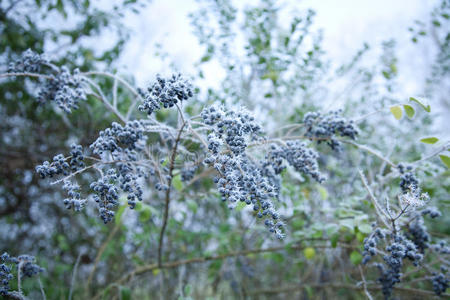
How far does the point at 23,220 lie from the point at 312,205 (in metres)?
3.31

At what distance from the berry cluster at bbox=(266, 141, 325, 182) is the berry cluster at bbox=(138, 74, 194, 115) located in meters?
0.56

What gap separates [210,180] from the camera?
10.4 ft

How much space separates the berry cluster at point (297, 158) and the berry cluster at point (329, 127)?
0.68 ft

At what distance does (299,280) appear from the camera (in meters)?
3.17

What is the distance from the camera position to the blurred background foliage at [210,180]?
2678mm

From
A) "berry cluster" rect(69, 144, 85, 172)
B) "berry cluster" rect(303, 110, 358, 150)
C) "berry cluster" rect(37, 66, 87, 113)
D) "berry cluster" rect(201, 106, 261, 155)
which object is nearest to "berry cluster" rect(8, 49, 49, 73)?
"berry cluster" rect(37, 66, 87, 113)

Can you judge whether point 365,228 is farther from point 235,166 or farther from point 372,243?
point 235,166

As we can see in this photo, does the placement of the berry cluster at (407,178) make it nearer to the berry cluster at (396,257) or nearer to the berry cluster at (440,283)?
the berry cluster at (396,257)

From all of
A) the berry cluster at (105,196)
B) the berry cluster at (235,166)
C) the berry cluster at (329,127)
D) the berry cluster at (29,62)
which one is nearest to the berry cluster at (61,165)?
the berry cluster at (105,196)

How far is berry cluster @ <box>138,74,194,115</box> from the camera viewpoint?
126 centimetres

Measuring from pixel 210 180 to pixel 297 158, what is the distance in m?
1.66

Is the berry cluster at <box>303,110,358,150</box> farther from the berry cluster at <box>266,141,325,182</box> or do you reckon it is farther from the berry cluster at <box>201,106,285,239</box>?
the berry cluster at <box>201,106,285,239</box>

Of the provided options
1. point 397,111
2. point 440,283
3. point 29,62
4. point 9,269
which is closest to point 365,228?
point 440,283

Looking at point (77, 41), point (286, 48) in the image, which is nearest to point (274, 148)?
point (286, 48)
